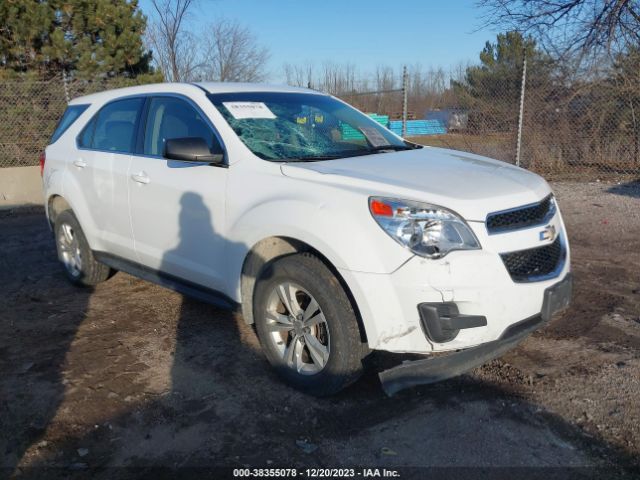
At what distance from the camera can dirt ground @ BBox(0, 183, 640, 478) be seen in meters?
2.86

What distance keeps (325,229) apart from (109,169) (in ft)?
8.30

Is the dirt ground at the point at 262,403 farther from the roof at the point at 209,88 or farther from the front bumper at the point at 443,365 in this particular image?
the roof at the point at 209,88

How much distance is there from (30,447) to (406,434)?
200 centimetres

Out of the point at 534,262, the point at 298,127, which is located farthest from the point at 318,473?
the point at 298,127

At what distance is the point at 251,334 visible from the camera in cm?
438

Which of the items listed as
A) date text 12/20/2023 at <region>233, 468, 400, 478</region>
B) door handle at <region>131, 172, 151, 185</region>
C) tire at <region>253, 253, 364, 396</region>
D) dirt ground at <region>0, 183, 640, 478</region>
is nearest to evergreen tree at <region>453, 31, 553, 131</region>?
dirt ground at <region>0, 183, 640, 478</region>

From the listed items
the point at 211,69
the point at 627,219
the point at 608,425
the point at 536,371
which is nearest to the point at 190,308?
the point at 536,371

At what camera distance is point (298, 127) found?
4133 millimetres

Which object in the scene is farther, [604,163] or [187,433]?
[604,163]

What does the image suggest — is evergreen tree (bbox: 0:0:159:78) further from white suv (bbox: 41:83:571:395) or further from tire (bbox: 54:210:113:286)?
white suv (bbox: 41:83:571:395)

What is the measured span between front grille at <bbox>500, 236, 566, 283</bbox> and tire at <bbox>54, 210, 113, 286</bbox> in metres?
3.97

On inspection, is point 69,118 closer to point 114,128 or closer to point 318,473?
point 114,128

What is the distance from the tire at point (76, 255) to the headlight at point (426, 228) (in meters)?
3.52

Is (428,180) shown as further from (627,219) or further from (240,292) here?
(627,219)
